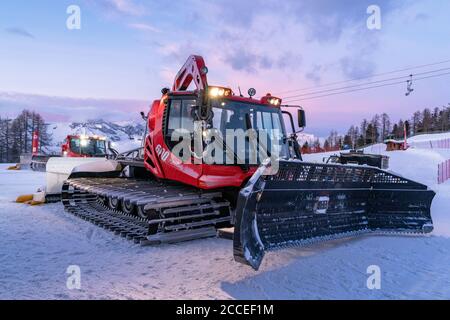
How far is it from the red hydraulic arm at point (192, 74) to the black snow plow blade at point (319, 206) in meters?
2.48

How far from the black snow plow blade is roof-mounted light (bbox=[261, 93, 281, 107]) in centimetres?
213

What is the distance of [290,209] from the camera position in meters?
5.07

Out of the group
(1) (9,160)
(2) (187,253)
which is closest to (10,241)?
(2) (187,253)

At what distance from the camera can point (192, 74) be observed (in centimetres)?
728

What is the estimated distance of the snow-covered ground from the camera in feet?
12.8

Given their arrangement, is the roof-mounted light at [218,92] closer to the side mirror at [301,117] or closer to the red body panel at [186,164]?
the red body panel at [186,164]

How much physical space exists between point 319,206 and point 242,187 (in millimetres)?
1405

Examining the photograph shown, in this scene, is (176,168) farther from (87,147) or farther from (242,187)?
(87,147)

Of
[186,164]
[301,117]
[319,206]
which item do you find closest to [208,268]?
[319,206]

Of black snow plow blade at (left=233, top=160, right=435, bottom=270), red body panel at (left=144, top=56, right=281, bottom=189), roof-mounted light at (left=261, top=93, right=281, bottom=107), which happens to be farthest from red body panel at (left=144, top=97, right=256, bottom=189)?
black snow plow blade at (left=233, top=160, right=435, bottom=270)

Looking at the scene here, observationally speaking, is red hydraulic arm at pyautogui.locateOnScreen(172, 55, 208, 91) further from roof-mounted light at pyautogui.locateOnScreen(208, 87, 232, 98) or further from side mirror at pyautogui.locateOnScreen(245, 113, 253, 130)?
side mirror at pyautogui.locateOnScreen(245, 113, 253, 130)

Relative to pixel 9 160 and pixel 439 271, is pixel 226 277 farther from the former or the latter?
pixel 9 160

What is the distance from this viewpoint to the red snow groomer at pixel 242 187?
4887 mm
